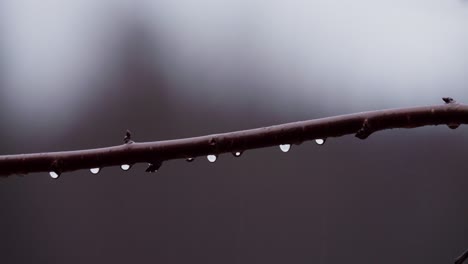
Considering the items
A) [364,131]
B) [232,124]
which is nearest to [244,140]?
[364,131]

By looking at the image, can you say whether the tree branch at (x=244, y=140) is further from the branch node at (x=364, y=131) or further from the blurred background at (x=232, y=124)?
the blurred background at (x=232, y=124)

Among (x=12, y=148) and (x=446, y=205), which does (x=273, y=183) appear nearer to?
(x=446, y=205)

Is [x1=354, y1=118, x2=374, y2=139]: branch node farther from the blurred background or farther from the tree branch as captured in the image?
the blurred background

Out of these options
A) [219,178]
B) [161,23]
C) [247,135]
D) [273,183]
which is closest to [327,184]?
[273,183]

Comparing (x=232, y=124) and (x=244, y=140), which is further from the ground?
(x=232, y=124)

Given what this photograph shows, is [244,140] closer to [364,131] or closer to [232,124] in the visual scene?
[364,131]

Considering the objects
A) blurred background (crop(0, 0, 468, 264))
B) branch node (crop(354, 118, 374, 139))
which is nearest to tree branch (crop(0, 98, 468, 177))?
branch node (crop(354, 118, 374, 139))

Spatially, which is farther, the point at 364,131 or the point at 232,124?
the point at 232,124
